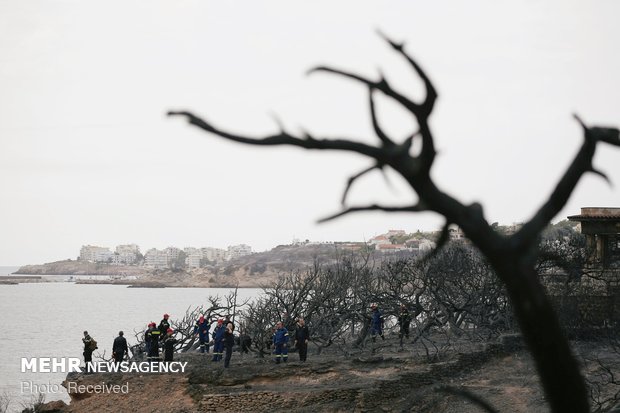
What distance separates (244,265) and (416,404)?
162489 mm

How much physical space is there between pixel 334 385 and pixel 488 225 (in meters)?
21.2

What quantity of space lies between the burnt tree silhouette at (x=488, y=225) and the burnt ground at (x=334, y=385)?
18474 mm

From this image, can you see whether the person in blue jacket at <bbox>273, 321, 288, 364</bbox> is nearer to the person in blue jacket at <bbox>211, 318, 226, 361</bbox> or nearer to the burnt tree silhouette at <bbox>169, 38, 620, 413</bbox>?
the person in blue jacket at <bbox>211, 318, 226, 361</bbox>

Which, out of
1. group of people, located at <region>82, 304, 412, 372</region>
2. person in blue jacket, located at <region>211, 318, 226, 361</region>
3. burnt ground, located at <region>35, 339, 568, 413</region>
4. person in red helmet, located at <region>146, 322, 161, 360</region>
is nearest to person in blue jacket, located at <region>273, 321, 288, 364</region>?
group of people, located at <region>82, 304, 412, 372</region>

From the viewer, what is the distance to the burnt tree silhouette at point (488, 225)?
118 inches

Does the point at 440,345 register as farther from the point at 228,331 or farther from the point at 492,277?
the point at 228,331

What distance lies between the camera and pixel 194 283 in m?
198

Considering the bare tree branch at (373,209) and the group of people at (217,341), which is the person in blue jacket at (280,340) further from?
the bare tree branch at (373,209)

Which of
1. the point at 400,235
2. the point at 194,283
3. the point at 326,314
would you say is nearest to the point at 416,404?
the point at 326,314

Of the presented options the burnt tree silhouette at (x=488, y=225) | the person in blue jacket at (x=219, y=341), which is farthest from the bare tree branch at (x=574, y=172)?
the person in blue jacket at (x=219, y=341)

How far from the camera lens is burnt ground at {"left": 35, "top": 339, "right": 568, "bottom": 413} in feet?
72.9

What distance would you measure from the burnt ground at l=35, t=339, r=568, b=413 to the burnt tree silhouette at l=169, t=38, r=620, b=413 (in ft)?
60.6

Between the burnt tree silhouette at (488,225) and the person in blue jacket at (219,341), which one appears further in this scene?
the person in blue jacket at (219,341)

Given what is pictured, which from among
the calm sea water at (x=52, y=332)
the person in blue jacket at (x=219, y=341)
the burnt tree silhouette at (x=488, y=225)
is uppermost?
the burnt tree silhouette at (x=488, y=225)
